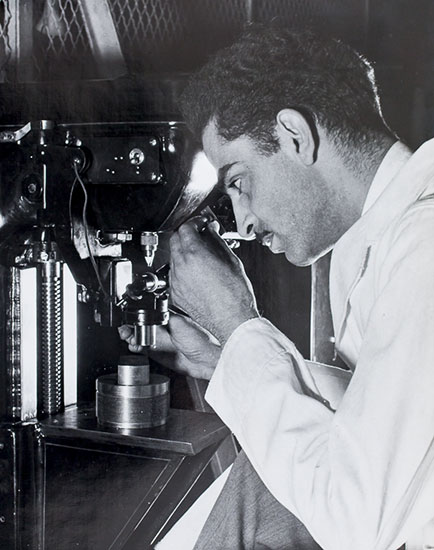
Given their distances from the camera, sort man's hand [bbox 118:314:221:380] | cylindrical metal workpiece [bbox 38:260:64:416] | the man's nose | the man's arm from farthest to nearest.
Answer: man's hand [bbox 118:314:221:380] → cylindrical metal workpiece [bbox 38:260:64:416] → the man's nose → the man's arm

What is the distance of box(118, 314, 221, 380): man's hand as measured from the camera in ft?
4.96

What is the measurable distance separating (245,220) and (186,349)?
36cm

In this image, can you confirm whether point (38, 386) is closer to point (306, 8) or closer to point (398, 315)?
point (398, 315)

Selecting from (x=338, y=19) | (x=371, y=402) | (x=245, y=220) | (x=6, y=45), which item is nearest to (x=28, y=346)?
(x=245, y=220)

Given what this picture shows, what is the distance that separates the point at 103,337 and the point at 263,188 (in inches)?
18.6

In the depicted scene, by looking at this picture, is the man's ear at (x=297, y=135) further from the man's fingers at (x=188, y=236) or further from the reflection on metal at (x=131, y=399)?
the reflection on metal at (x=131, y=399)

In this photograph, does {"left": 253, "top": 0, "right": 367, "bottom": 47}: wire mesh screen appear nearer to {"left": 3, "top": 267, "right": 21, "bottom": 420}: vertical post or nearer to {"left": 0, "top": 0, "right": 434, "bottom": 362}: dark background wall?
{"left": 0, "top": 0, "right": 434, "bottom": 362}: dark background wall

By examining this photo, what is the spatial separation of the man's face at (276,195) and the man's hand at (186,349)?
1.00 feet

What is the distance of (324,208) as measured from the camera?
3.99 ft

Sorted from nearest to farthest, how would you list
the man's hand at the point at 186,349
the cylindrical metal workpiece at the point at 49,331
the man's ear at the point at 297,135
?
1. the man's ear at the point at 297,135
2. the cylindrical metal workpiece at the point at 49,331
3. the man's hand at the point at 186,349

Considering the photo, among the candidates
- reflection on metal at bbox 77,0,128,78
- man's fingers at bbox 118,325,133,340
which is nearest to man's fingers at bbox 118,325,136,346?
man's fingers at bbox 118,325,133,340

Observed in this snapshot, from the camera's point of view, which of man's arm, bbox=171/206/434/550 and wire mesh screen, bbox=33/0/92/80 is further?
wire mesh screen, bbox=33/0/92/80

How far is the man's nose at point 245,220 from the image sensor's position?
4.16 feet

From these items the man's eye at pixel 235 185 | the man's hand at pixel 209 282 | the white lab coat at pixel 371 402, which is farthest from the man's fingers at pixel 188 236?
the white lab coat at pixel 371 402
